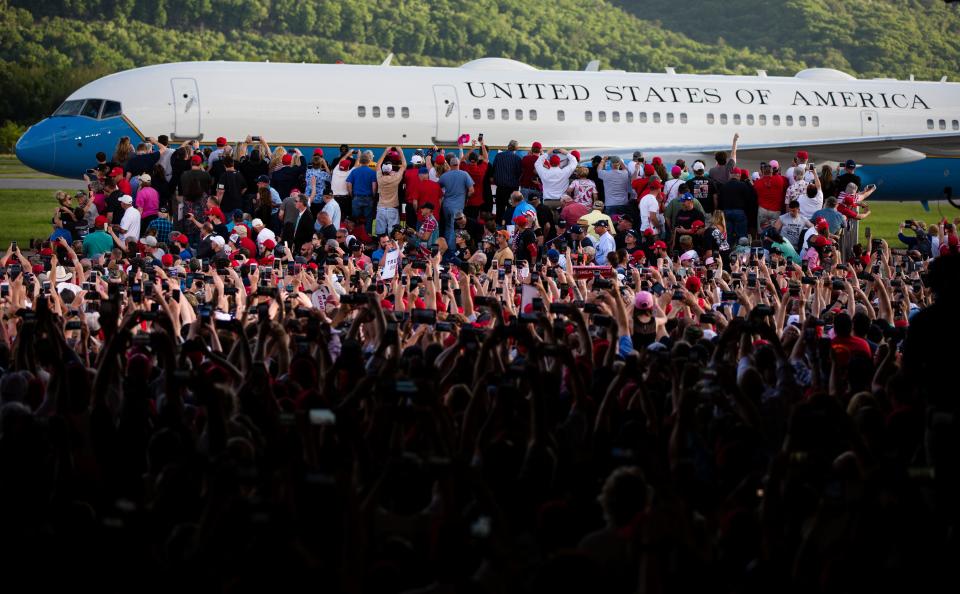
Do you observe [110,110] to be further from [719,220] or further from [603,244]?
[719,220]

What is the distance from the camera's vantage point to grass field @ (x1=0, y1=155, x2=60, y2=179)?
49.1 m

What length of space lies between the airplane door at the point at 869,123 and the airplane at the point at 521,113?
0.07ft

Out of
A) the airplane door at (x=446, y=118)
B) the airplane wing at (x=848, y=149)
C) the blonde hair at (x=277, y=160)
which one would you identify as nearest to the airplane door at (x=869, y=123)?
the airplane wing at (x=848, y=149)

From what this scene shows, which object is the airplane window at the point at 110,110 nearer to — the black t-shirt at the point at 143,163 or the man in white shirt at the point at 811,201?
the black t-shirt at the point at 143,163

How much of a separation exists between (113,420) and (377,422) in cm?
147

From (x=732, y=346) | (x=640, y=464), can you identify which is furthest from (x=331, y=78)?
(x=640, y=464)

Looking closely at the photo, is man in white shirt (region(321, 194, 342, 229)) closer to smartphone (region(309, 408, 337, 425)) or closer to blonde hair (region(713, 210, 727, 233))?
blonde hair (region(713, 210, 727, 233))

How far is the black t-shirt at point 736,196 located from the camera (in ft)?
63.9

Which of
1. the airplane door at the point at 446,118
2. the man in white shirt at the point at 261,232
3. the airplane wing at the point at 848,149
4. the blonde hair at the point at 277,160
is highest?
the airplane door at the point at 446,118

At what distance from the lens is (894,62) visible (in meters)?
97.0

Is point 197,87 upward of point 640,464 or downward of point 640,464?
upward

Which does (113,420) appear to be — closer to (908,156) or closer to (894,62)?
(908,156)

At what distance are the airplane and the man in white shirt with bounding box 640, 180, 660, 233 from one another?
24.5 ft

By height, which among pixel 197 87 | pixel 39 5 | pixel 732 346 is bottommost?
pixel 732 346
